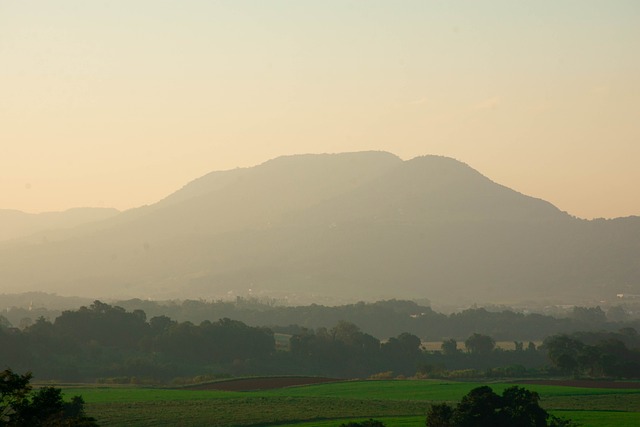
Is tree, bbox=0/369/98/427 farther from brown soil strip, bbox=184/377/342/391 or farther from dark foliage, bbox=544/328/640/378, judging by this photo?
dark foliage, bbox=544/328/640/378

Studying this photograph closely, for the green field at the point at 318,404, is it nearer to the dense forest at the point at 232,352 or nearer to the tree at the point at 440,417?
the tree at the point at 440,417

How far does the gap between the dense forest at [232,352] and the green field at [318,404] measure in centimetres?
1922

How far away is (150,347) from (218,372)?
1144 cm

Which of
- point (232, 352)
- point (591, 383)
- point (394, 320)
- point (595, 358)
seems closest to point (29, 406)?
point (591, 383)

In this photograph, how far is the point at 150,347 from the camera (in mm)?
109750

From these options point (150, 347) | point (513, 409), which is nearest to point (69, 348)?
point (150, 347)

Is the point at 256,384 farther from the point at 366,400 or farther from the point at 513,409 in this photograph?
the point at 513,409

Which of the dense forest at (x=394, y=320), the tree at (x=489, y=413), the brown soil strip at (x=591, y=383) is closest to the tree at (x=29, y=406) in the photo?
the tree at (x=489, y=413)

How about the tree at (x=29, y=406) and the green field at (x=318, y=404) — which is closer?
the tree at (x=29, y=406)

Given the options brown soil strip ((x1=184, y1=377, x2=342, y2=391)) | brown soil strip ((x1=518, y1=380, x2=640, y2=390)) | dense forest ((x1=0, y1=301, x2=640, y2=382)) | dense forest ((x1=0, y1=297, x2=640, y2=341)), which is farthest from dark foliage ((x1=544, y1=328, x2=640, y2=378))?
dense forest ((x1=0, y1=297, x2=640, y2=341))

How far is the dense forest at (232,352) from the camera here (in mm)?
96125

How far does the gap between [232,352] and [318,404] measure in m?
49.2

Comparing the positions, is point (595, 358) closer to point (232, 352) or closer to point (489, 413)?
point (232, 352)

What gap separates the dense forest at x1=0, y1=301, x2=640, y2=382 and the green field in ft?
63.0
